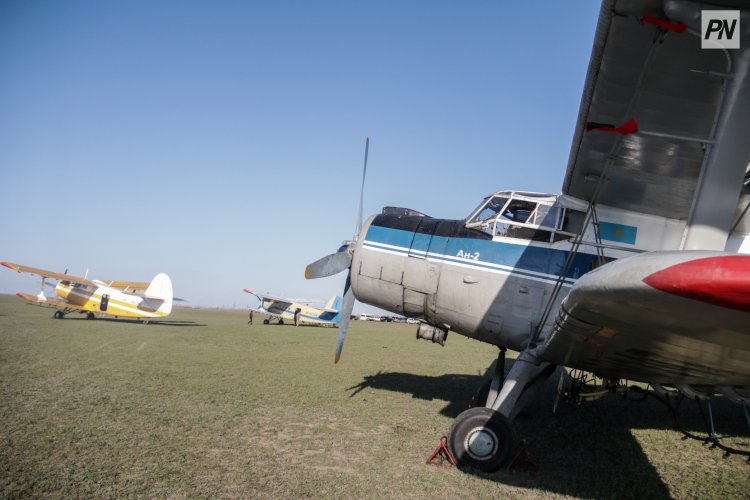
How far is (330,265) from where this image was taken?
829 cm

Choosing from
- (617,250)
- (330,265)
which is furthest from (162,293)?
(617,250)

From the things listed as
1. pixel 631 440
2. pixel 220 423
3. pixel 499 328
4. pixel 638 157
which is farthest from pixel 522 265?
pixel 220 423

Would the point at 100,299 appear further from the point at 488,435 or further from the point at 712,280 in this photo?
the point at 712,280

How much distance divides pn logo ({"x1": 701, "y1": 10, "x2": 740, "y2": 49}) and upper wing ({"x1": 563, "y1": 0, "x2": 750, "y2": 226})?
0.07m

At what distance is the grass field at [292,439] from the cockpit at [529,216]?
3029mm

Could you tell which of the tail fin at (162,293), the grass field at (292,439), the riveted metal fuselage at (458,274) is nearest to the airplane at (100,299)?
the tail fin at (162,293)

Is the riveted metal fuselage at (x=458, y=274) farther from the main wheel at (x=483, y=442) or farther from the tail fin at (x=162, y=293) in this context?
the tail fin at (x=162, y=293)

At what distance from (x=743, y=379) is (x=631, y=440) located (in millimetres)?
4268

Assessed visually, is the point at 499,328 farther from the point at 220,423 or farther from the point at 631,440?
the point at 220,423

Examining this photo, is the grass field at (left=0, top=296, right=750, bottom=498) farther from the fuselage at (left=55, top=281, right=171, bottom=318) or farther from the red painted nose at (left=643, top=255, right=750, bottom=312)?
the fuselage at (left=55, top=281, right=171, bottom=318)

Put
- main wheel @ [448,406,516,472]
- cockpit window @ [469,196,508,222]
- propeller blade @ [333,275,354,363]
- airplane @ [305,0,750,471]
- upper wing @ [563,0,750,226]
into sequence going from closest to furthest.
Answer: airplane @ [305,0,750,471]
upper wing @ [563,0,750,226]
main wheel @ [448,406,516,472]
cockpit window @ [469,196,508,222]
propeller blade @ [333,275,354,363]

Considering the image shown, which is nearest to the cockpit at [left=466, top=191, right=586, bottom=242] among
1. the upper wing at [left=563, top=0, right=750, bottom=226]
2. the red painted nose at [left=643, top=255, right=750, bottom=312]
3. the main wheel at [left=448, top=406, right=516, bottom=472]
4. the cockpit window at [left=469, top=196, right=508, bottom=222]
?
the cockpit window at [left=469, top=196, right=508, bottom=222]

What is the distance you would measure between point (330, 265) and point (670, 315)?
6.41 m

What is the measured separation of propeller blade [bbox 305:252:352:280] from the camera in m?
8.26
